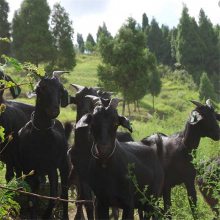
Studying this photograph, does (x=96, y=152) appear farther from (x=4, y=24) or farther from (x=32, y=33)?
(x=4, y=24)

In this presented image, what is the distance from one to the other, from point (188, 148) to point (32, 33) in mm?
33168

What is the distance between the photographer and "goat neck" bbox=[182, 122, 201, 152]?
8.30 meters

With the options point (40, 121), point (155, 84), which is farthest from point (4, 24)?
point (40, 121)

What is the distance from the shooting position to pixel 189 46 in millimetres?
58938

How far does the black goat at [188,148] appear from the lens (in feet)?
26.5

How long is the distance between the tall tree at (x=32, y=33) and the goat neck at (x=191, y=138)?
30697mm

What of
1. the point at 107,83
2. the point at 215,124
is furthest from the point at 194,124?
the point at 107,83

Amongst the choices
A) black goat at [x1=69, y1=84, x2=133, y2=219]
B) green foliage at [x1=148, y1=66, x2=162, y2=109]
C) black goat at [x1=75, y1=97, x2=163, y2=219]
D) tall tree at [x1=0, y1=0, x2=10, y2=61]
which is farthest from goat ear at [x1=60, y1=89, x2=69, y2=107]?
green foliage at [x1=148, y1=66, x2=162, y2=109]

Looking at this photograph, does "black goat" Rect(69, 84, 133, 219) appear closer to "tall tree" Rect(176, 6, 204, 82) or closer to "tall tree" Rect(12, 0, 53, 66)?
"tall tree" Rect(12, 0, 53, 66)

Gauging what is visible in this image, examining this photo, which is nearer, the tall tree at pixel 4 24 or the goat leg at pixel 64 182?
the goat leg at pixel 64 182

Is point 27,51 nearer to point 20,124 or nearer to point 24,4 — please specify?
point 24,4

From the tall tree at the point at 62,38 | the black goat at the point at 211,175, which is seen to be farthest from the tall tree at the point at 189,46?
the black goat at the point at 211,175

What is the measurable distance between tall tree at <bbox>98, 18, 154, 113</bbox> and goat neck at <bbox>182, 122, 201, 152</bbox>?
932 inches

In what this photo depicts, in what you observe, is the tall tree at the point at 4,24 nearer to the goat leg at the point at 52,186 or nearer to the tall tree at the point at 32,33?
the tall tree at the point at 32,33
